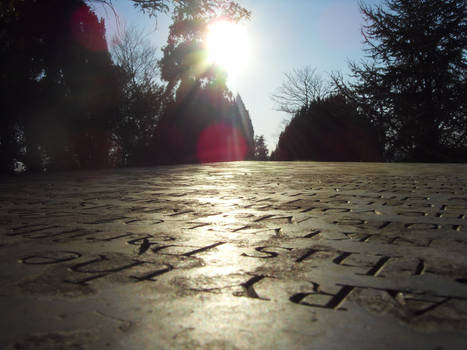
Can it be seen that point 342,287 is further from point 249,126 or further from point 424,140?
point 249,126

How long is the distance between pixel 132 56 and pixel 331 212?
18491mm

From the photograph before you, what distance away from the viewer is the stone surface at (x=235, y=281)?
3.27 feet

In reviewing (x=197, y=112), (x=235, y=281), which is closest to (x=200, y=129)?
(x=197, y=112)

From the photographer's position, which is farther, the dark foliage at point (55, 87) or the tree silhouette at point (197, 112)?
the tree silhouette at point (197, 112)

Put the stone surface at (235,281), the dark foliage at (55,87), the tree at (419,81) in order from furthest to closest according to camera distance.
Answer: the tree at (419,81) → the dark foliage at (55,87) → the stone surface at (235,281)

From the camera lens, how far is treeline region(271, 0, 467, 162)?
1568cm

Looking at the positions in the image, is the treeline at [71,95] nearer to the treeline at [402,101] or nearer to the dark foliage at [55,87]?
the dark foliage at [55,87]

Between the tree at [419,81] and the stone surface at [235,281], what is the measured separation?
14.6 m

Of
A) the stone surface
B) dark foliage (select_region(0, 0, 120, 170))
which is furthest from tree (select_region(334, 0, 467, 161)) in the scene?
the stone surface

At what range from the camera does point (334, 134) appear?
57.7 feet

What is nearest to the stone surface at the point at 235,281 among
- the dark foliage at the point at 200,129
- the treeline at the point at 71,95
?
the treeline at the point at 71,95

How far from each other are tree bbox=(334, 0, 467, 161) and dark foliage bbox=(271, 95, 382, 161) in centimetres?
49

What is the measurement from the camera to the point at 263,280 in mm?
1392

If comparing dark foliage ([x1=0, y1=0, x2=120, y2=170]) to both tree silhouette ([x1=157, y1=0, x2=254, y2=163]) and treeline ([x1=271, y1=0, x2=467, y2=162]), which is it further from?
treeline ([x1=271, y1=0, x2=467, y2=162])
